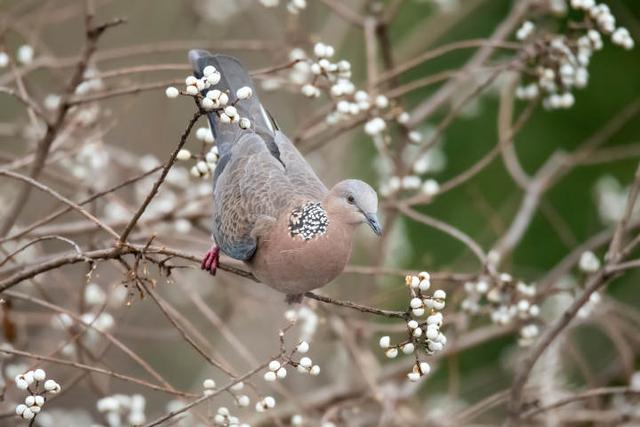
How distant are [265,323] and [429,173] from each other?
135cm

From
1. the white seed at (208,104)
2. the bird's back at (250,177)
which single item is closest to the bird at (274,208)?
the bird's back at (250,177)

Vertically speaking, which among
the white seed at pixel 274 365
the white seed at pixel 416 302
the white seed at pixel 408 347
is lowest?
the white seed at pixel 408 347

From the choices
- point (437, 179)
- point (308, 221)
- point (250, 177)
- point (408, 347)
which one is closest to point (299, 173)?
point (250, 177)

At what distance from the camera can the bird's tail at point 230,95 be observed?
3309 millimetres

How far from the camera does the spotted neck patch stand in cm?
282

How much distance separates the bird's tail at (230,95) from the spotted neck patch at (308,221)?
0.49 m

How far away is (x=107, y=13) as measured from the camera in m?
6.73

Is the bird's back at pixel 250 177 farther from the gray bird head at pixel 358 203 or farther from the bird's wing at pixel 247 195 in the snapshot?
the gray bird head at pixel 358 203

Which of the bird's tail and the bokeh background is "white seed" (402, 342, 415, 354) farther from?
the bokeh background

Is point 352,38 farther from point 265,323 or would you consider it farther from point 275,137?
point 275,137

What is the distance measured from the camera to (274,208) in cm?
302

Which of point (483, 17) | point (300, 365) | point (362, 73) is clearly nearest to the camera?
point (300, 365)

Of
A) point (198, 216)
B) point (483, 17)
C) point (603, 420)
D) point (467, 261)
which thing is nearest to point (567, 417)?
point (603, 420)

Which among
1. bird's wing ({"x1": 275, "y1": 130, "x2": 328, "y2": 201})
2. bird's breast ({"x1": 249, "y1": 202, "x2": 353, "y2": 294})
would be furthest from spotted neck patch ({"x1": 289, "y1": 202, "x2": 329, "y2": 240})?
bird's wing ({"x1": 275, "y1": 130, "x2": 328, "y2": 201})
